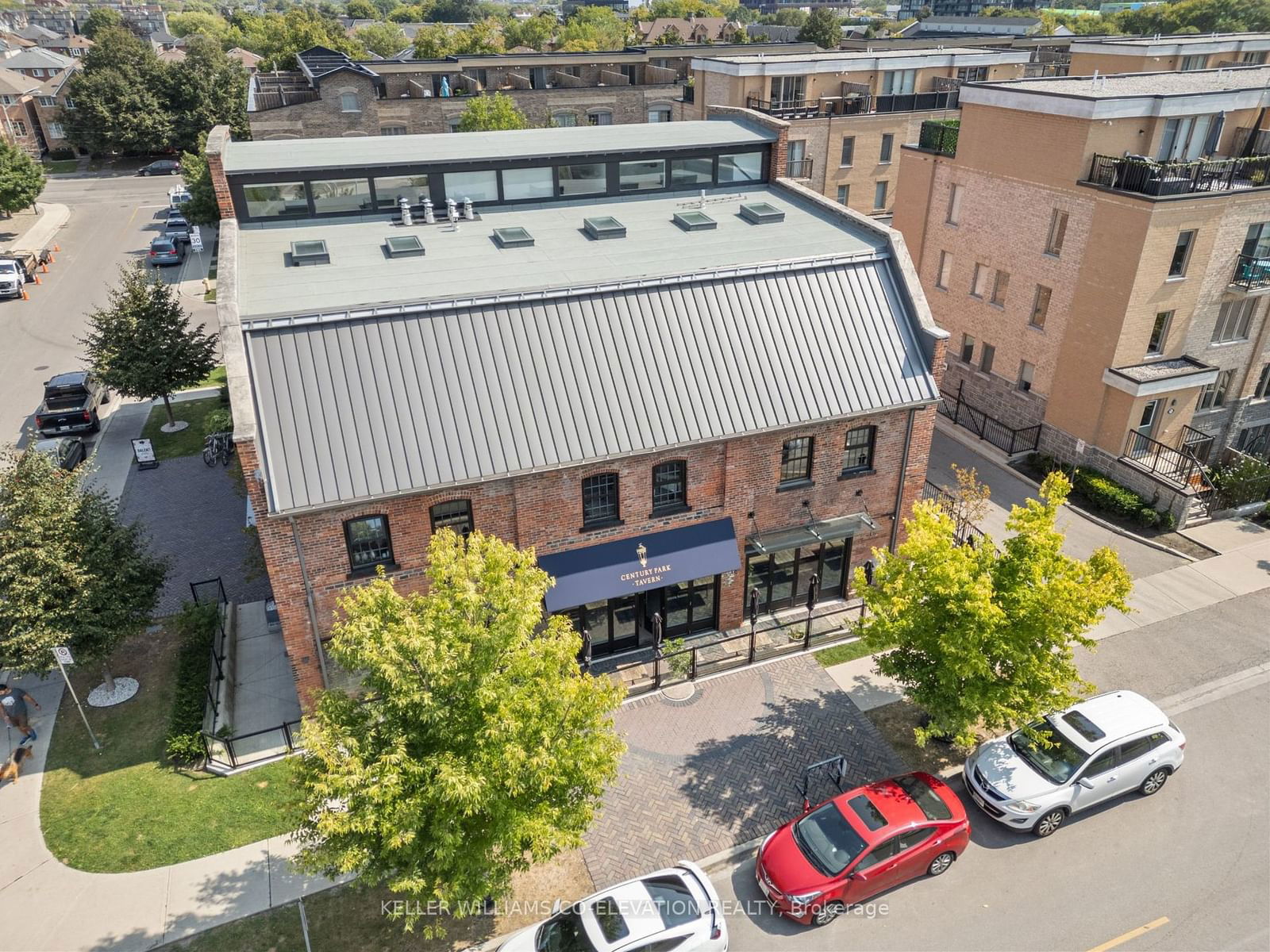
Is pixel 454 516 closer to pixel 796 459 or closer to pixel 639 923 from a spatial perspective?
pixel 796 459

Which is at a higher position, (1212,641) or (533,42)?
(533,42)

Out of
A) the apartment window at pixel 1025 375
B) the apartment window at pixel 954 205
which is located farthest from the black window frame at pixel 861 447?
the apartment window at pixel 954 205

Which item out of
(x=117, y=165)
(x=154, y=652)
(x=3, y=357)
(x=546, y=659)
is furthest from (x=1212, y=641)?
(x=117, y=165)

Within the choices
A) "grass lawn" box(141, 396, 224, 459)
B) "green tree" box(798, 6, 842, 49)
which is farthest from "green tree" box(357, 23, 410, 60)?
"grass lawn" box(141, 396, 224, 459)

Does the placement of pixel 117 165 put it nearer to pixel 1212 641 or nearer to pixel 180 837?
pixel 180 837

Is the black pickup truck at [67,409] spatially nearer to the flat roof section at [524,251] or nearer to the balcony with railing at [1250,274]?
the flat roof section at [524,251]

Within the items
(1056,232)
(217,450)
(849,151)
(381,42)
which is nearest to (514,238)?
(217,450)
